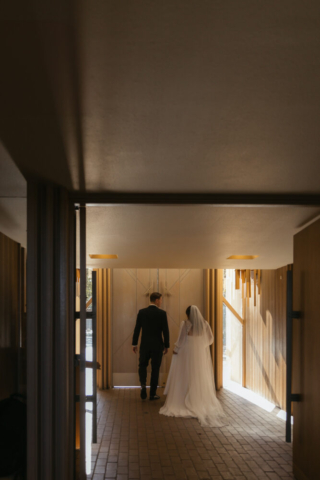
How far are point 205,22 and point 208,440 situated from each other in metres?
5.33

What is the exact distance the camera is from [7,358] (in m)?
4.59

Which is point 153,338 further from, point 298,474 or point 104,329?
point 298,474

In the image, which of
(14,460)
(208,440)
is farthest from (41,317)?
(208,440)

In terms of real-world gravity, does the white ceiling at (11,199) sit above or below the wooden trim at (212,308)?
above

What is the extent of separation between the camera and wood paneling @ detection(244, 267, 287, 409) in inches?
293

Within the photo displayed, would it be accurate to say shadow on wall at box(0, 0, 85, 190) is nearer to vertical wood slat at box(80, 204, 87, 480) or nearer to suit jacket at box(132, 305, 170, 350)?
vertical wood slat at box(80, 204, 87, 480)

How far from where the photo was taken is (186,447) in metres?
5.46

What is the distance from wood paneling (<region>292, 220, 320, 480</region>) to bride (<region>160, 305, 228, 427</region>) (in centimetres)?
268

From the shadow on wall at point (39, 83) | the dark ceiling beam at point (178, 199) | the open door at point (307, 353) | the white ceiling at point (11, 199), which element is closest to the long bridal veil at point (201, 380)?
the open door at point (307, 353)

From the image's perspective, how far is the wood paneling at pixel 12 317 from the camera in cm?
450

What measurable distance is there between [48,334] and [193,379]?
4.57m

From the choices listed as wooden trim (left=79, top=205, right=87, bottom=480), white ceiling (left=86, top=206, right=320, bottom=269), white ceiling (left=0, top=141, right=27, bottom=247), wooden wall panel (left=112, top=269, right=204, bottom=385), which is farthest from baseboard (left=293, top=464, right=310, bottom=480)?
wooden wall panel (left=112, top=269, right=204, bottom=385)

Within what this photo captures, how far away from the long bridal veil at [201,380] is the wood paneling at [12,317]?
2783 millimetres

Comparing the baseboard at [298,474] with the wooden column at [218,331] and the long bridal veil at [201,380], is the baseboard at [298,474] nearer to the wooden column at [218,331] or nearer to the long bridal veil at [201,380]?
the long bridal veil at [201,380]
